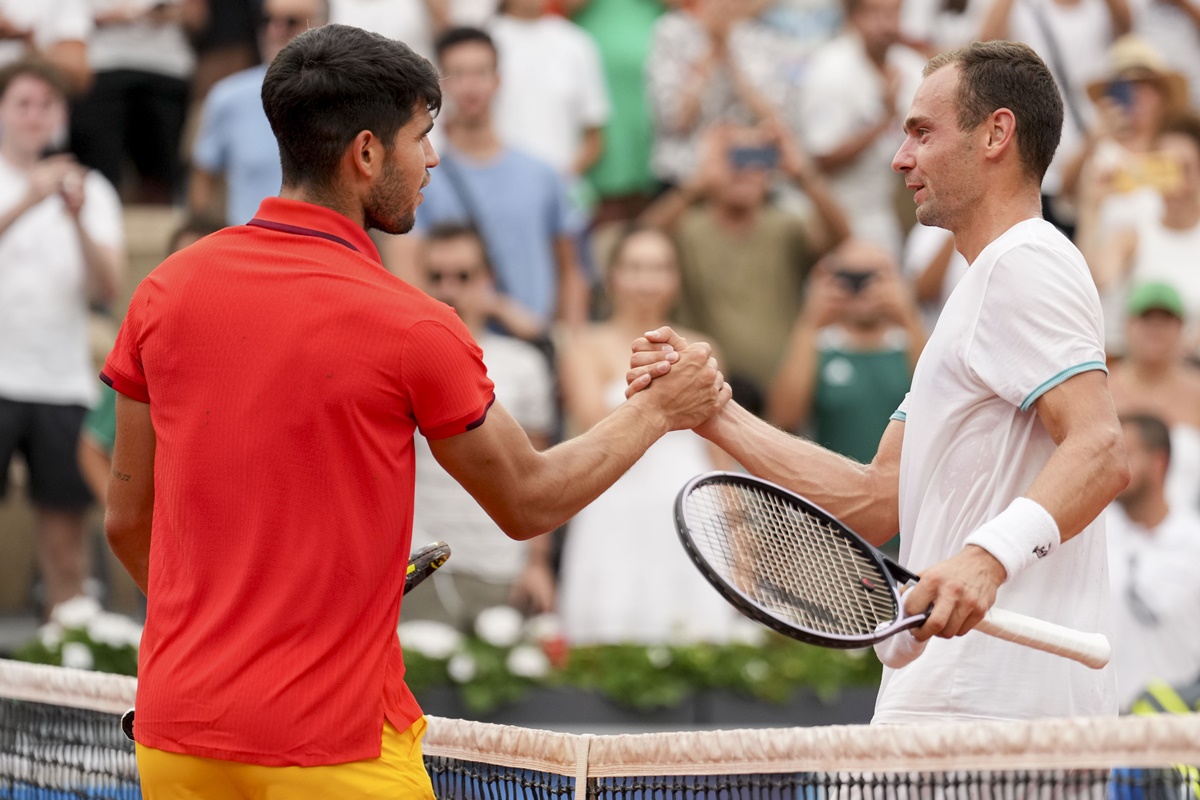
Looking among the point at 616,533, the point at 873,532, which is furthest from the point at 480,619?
the point at 873,532

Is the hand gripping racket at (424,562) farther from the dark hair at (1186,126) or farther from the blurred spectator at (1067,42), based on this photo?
the dark hair at (1186,126)

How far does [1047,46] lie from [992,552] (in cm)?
806

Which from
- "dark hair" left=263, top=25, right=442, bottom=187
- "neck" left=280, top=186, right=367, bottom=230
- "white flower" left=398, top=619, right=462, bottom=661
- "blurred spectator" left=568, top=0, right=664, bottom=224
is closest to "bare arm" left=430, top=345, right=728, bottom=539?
"neck" left=280, top=186, right=367, bottom=230

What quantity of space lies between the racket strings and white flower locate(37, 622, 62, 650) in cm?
516

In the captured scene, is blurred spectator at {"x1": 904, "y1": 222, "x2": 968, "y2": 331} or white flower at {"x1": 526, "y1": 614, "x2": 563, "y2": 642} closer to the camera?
white flower at {"x1": 526, "y1": 614, "x2": 563, "y2": 642}

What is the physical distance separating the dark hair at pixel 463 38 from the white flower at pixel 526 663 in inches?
131

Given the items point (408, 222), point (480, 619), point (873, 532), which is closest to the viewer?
point (408, 222)

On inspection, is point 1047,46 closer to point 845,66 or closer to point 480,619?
point 845,66

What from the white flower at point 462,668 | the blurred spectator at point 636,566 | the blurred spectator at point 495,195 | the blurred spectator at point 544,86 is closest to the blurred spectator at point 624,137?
the blurred spectator at point 544,86

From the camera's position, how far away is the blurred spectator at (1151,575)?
25.0ft

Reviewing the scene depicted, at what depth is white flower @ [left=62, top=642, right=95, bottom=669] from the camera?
7.54 metres

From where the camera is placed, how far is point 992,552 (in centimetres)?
306

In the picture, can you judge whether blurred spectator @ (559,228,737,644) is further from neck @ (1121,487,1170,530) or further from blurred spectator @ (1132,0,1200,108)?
blurred spectator @ (1132,0,1200,108)

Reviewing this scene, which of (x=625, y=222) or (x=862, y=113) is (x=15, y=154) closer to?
(x=625, y=222)
